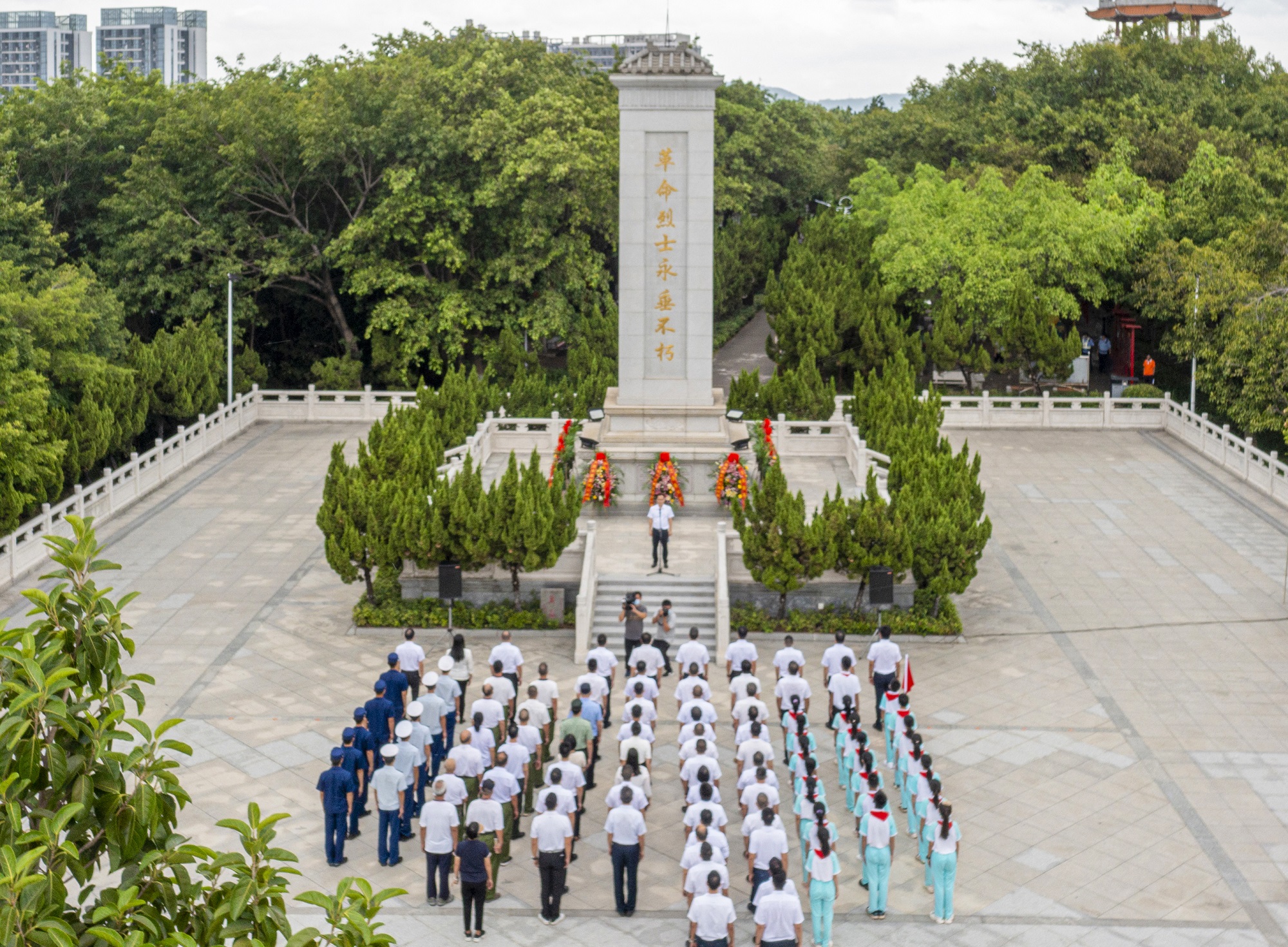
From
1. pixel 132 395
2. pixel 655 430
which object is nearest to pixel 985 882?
pixel 655 430

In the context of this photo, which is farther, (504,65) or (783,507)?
(504,65)

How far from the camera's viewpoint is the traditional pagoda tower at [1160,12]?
73.3 metres

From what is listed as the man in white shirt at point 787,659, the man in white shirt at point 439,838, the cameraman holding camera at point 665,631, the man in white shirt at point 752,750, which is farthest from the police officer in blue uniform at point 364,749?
the man in white shirt at point 787,659

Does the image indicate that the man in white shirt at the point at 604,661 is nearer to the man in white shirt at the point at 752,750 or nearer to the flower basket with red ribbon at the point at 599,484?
the man in white shirt at the point at 752,750

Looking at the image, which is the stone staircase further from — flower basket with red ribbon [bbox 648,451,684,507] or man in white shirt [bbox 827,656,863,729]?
man in white shirt [bbox 827,656,863,729]

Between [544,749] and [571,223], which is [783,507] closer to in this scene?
[544,749]

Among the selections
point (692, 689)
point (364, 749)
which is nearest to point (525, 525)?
point (692, 689)

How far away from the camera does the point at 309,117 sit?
39.3m

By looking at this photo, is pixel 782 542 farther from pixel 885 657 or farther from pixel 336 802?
pixel 336 802

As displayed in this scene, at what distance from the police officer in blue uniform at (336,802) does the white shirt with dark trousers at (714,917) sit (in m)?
3.98

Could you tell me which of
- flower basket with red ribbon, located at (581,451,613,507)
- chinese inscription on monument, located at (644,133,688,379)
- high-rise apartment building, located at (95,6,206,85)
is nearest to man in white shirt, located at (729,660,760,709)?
flower basket with red ribbon, located at (581,451,613,507)

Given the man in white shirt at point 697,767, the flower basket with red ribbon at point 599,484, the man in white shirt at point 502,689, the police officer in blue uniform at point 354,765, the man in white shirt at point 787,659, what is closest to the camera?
the man in white shirt at point 697,767

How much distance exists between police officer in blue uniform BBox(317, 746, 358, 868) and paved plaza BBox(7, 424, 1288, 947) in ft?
0.68

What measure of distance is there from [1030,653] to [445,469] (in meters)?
10.7
